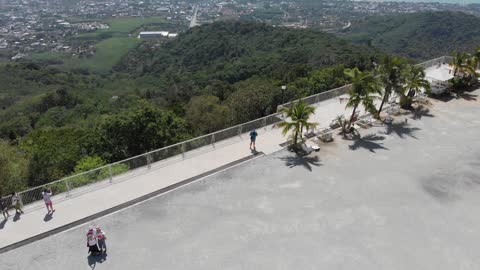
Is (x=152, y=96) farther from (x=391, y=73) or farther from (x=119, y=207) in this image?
(x=119, y=207)

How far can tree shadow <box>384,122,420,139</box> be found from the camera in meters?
21.7

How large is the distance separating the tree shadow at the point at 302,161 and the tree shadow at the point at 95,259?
9.97 metres

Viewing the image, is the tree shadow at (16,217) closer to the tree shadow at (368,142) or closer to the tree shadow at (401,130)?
the tree shadow at (368,142)

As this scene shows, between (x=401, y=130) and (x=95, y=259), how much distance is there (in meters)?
19.0

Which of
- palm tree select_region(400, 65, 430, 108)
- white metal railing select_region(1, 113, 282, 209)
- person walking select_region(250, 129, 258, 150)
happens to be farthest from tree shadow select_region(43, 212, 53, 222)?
palm tree select_region(400, 65, 430, 108)

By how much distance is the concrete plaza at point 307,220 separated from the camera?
41.2 feet

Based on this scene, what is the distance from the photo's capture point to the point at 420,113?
80.4 feet

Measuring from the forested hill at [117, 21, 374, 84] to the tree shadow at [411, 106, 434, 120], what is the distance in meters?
95.2

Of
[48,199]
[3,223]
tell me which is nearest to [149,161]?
[48,199]

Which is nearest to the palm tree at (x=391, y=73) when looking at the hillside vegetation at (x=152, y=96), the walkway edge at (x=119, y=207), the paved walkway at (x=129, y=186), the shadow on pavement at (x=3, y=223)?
the paved walkway at (x=129, y=186)

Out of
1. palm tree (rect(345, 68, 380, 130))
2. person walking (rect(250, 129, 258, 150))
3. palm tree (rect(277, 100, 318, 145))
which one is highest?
palm tree (rect(345, 68, 380, 130))

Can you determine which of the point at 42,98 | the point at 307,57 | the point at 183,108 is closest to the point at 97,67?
the point at 42,98

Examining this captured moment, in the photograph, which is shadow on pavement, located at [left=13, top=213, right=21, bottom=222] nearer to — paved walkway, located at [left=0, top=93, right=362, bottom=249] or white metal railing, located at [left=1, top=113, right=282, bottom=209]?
paved walkway, located at [left=0, top=93, right=362, bottom=249]

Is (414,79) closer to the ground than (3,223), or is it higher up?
higher up
